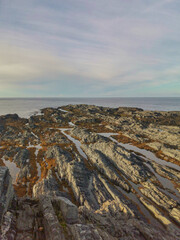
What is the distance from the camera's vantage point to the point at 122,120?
8994cm

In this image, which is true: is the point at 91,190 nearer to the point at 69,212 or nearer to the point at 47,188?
the point at 47,188

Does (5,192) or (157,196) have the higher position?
(5,192)

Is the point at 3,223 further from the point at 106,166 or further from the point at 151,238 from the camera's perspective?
the point at 106,166

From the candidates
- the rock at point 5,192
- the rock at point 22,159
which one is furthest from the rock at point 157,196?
the rock at point 22,159

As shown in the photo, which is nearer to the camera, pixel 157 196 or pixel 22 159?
pixel 157 196

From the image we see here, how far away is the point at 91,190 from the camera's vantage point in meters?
26.9

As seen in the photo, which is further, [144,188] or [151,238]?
[144,188]

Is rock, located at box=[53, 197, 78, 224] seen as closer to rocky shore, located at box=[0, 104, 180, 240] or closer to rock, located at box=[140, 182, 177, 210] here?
rocky shore, located at box=[0, 104, 180, 240]

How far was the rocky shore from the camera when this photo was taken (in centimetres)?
1221

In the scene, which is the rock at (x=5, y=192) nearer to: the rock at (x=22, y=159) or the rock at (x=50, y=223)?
the rock at (x=50, y=223)

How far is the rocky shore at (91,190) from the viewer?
12.2 meters

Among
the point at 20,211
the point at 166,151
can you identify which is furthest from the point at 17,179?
the point at 166,151

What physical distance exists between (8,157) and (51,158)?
15.4 m

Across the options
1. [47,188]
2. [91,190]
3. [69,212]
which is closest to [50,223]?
[69,212]
